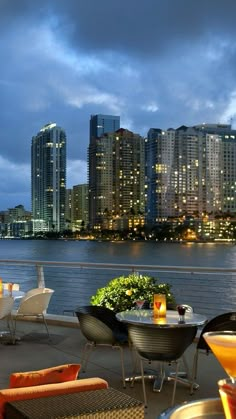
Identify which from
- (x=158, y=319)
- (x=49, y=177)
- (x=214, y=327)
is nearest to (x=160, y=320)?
(x=158, y=319)

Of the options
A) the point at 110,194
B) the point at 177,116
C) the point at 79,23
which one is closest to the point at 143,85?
the point at 110,194

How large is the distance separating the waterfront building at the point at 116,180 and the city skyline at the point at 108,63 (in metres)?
7.24

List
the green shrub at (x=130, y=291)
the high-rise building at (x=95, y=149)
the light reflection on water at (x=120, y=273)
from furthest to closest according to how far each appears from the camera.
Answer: the high-rise building at (x=95, y=149) < the light reflection on water at (x=120, y=273) < the green shrub at (x=130, y=291)

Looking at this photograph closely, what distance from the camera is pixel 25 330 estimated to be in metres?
7.05

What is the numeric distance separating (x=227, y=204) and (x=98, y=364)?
78270 millimetres

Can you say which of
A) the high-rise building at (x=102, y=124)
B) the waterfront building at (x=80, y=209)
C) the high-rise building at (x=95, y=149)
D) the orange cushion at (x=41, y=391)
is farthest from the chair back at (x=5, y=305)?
the high-rise building at (x=102, y=124)

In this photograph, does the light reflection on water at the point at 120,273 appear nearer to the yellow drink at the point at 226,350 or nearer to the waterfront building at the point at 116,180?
the yellow drink at the point at 226,350

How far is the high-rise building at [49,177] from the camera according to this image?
92.6 meters

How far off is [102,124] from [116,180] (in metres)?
28.4

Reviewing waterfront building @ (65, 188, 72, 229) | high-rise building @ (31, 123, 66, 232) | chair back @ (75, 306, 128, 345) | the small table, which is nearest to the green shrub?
chair back @ (75, 306, 128, 345)

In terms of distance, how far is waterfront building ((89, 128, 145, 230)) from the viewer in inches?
3260

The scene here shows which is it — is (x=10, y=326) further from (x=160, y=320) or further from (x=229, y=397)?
(x=229, y=397)

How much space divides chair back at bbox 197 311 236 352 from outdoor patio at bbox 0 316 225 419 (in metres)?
0.35

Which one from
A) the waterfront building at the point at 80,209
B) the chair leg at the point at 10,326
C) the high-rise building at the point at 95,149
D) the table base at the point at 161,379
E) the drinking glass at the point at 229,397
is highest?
the high-rise building at the point at 95,149
